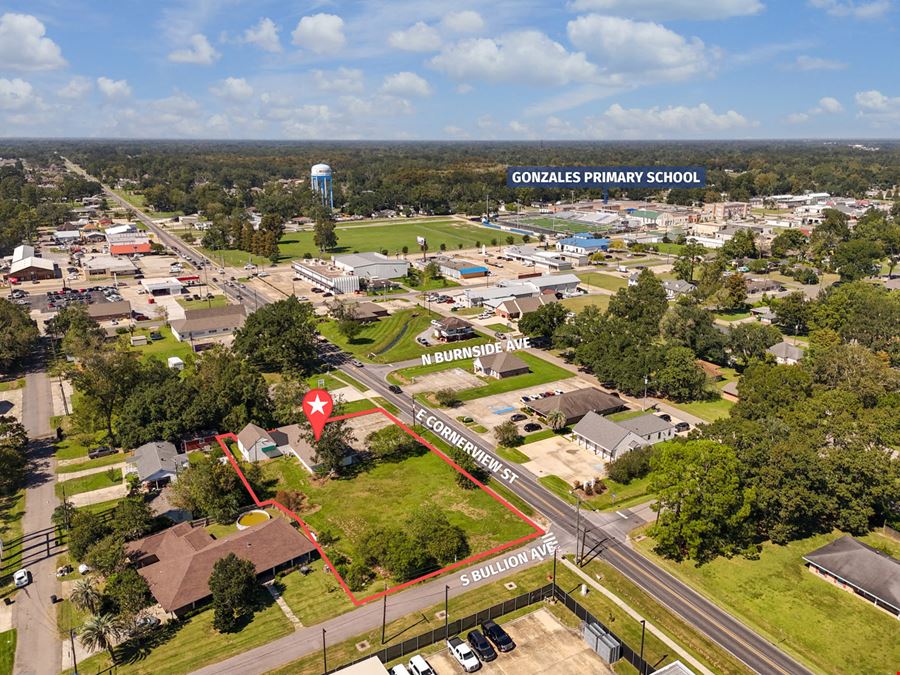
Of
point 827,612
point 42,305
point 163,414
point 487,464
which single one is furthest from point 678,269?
point 42,305

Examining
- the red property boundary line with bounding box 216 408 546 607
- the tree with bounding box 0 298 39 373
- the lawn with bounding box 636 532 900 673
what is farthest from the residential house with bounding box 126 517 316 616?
the tree with bounding box 0 298 39 373

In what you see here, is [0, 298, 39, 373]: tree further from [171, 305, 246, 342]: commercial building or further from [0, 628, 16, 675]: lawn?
[0, 628, 16, 675]: lawn

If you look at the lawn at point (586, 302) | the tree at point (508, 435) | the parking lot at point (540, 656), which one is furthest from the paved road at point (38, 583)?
the lawn at point (586, 302)

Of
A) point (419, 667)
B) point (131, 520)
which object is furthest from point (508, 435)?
point (131, 520)

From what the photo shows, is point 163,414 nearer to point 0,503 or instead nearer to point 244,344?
point 0,503

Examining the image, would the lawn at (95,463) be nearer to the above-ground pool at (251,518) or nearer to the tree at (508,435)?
the above-ground pool at (251,518)
